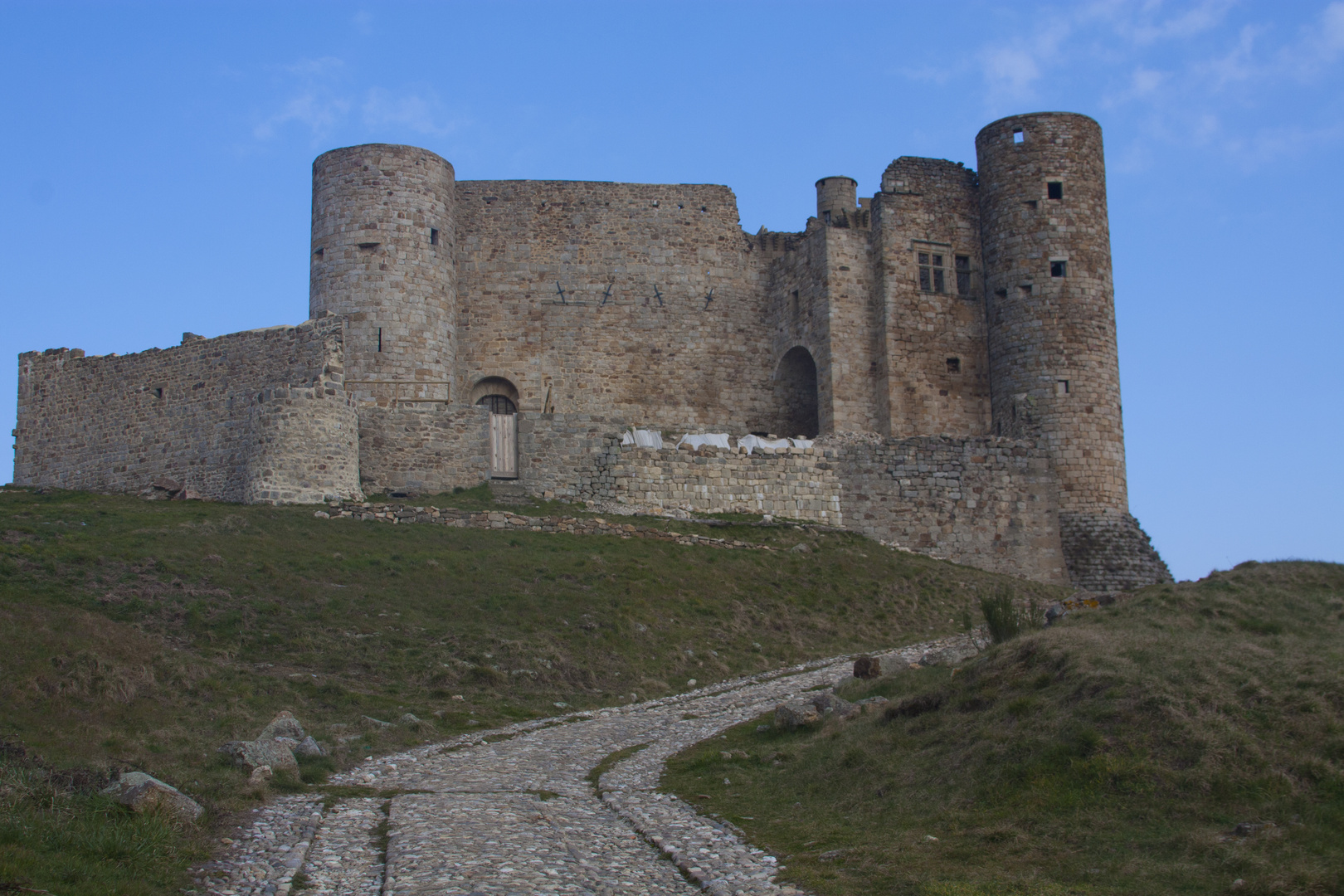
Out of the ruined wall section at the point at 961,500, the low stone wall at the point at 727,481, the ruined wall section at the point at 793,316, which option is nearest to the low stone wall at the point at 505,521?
the low stone wall at the point at 727,481

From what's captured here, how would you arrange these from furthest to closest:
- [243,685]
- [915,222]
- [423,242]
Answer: [915,222], [423,242], [243,685]

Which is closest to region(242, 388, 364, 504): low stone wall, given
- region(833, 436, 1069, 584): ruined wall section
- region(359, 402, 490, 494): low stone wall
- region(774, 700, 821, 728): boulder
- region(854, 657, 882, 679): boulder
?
region(359, 402, 490, 494): low stone wall

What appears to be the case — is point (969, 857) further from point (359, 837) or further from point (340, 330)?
point (340, 330)

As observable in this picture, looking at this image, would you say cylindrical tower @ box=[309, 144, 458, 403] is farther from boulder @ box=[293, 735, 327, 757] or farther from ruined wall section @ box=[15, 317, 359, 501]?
boulder @ box=[293, 735, 327, 757]

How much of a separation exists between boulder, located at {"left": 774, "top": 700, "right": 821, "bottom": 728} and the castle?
1409cm

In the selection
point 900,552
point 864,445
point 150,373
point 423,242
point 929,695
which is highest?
point 423,242

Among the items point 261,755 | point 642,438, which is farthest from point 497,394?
point 261,755

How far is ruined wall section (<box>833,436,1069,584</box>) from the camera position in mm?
29859

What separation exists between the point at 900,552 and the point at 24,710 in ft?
66.8

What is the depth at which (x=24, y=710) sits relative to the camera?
12.4 meters

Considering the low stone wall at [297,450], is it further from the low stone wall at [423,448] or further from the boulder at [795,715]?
the boulder at [795,715]

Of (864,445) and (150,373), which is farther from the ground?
(150,373)

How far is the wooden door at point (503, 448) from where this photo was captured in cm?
2798

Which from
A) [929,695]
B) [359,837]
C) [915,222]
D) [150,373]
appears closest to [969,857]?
[929,695]
